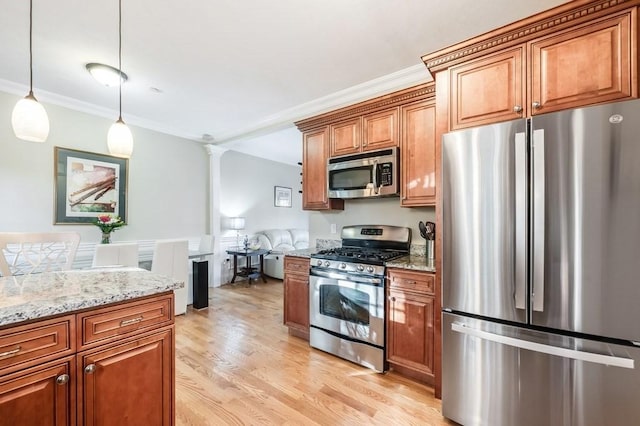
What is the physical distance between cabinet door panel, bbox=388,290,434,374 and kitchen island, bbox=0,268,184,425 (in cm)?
163

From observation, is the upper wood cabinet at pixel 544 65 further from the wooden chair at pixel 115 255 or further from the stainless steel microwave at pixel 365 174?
the wooden chair at pixel 115 255

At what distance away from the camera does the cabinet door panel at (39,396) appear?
3.27 feet

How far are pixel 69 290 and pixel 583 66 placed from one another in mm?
2774

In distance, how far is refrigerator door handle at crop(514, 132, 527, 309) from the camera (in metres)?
1.57

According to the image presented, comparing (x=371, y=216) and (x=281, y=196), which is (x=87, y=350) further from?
(x=281, y=196)

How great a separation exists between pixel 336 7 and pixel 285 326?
3.11 metres

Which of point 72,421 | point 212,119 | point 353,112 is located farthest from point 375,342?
point 212,119

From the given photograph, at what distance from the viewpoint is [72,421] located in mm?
1132

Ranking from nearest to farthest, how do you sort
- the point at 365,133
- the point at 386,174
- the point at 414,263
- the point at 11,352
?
the point at 11,352 < the point at 414,263 < the point at 386,174 < the point at 365,133

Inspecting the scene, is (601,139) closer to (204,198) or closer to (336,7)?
(336,7)

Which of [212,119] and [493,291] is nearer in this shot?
[493,291]

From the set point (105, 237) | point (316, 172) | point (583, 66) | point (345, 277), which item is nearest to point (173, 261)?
point (105, 237)

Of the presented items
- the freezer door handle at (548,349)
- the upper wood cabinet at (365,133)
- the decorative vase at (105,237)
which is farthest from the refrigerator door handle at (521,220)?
the decorative vase at (105,237)

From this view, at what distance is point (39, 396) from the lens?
1061mm
